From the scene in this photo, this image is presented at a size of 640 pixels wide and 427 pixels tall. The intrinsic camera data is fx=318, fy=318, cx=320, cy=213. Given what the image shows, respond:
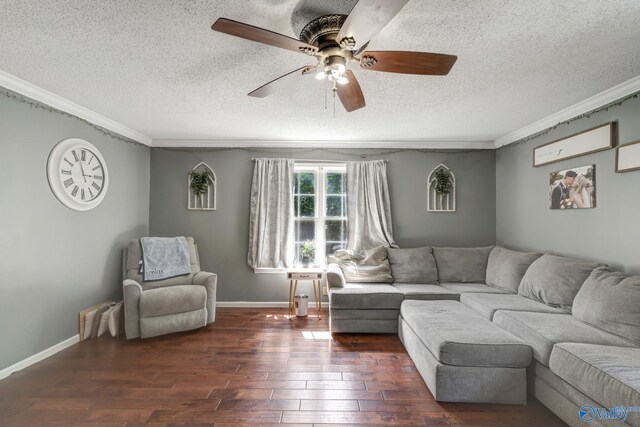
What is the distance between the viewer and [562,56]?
2.18 metres

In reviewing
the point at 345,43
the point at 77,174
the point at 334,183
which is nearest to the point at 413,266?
the point at 334,183

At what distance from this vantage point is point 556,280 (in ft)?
9.47

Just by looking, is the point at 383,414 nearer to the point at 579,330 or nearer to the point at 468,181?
the point at 579,330

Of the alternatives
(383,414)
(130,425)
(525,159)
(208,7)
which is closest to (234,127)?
(208,7)

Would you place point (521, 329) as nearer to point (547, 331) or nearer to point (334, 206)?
point (547, 331)

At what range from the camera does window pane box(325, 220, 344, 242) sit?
4684 mm

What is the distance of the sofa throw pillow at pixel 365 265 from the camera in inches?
156

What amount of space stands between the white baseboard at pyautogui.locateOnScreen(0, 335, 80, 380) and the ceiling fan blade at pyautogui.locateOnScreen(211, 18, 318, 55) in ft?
10.2

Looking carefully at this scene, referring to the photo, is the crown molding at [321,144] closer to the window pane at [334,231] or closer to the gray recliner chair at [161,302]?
the window pane at [334,231]

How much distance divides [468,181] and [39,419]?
5074 mm

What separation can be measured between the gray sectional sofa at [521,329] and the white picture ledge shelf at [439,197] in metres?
0.99

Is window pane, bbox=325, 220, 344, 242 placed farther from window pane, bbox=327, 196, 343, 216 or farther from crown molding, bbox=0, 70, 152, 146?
crown molding, bbox=0, 70, 152, 146

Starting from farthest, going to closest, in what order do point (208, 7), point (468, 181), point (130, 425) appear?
point (468, 181) < point (130, 425) < point (208, 7)

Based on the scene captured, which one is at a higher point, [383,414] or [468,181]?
[468,181]
